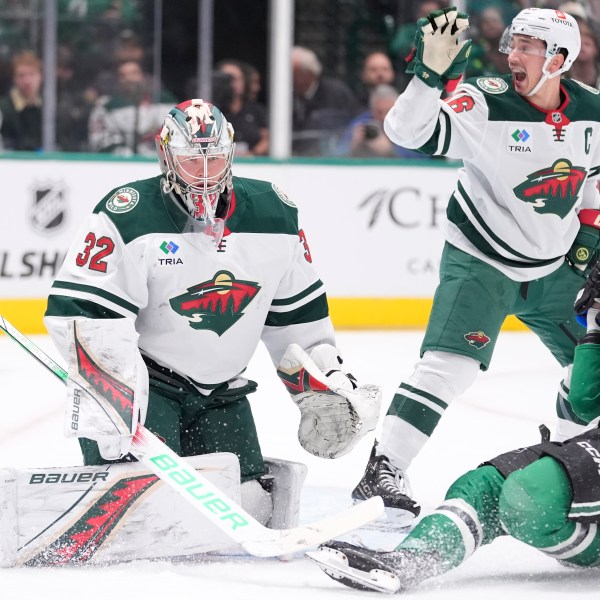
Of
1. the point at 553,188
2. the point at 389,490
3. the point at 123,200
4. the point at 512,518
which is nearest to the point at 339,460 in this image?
the point at 389,490

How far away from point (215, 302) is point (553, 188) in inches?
41.2

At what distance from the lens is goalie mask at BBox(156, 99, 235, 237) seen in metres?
2.70

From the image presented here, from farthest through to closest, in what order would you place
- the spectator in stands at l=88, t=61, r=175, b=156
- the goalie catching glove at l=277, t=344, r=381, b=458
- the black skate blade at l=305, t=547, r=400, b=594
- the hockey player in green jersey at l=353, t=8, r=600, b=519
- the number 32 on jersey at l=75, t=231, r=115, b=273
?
the spectator in stands at l=88, t=61, r=175, b=156 → the hockey player in green jersey at l=353, t=8, r=600, b=519 → the goalie catching glove at l=277, t=344, r=381, b=458 → the number 32 on jersey at l=75, t=231, r=115, b=273 → the black skate blade at l=305, t=547, r=400, b=594

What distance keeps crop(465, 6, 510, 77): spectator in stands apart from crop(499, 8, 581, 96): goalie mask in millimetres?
3397

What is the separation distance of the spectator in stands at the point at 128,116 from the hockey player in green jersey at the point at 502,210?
3283 millimetres

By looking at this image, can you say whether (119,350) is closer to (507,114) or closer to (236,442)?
(236,442)

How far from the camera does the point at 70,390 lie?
2.53 meters

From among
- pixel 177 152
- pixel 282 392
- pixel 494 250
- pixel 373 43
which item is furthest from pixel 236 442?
pixel 373 43

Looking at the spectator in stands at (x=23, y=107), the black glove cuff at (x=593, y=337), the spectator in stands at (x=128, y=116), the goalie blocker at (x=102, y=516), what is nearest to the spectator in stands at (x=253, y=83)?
the spectator in stands at (x=128, y=116)

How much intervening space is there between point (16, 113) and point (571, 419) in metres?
3.73

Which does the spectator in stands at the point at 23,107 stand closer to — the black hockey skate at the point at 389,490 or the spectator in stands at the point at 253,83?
the spectator in stands at the point at 253,83

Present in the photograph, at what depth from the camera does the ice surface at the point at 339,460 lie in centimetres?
241

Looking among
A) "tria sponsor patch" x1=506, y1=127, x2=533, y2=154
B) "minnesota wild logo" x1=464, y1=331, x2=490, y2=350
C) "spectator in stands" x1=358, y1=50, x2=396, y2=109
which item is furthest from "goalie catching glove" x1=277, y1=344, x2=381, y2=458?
"spectator in stands" x1=358, y1=50, x2=396, y2=109

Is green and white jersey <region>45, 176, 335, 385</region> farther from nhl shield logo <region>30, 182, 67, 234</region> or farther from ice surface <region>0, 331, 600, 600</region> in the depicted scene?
nhl shield logo <region>30, 182, 67, 234</region>
